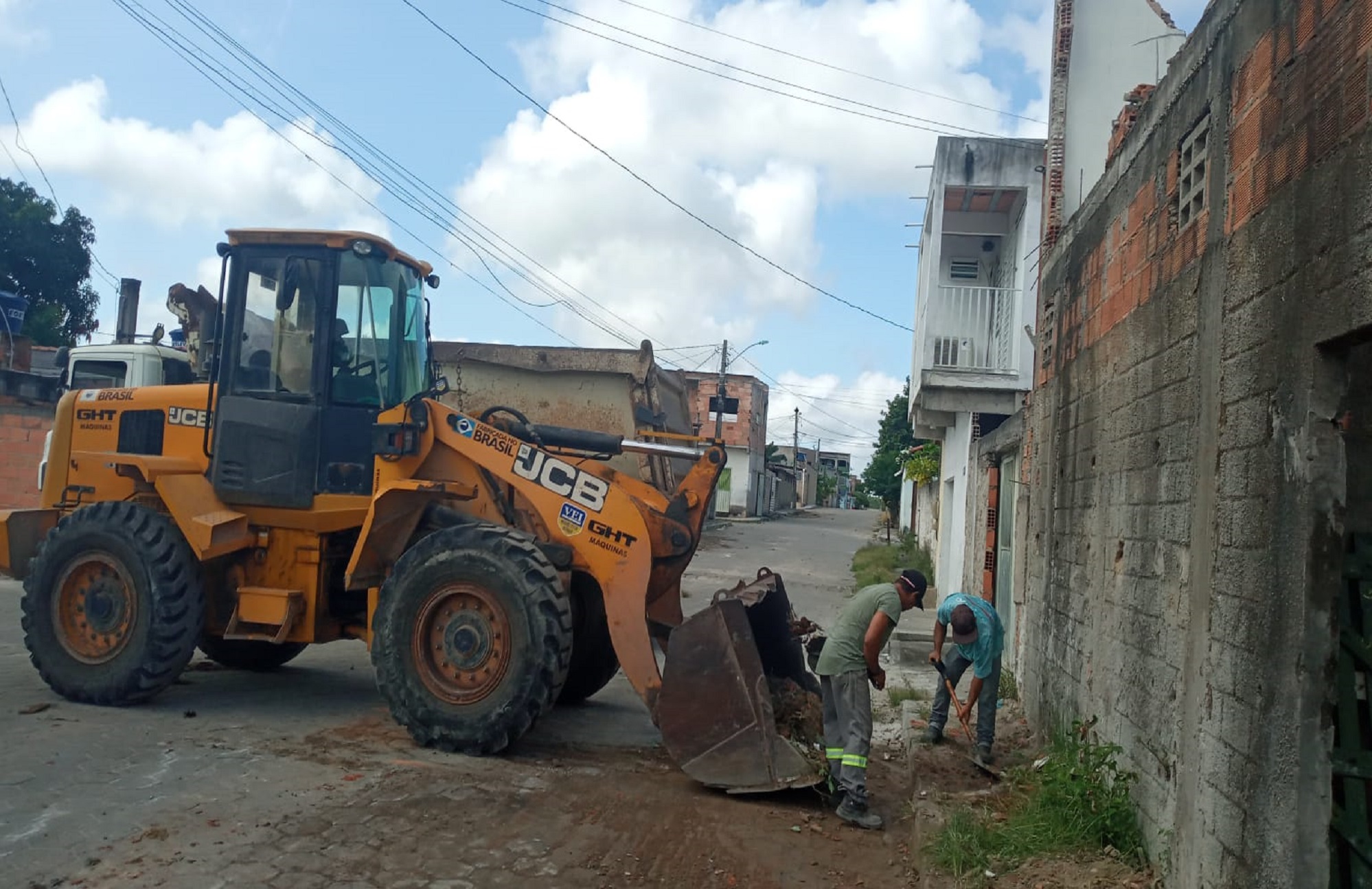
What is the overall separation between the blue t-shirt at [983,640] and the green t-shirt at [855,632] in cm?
134

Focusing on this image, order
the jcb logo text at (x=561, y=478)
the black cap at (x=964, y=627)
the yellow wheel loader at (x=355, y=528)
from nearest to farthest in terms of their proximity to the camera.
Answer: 1. the yellow wheel loader at (x=355, y=528)
2. the jcb logo text at (x=561, y=478)
3. the black cap at (x=964, y=627)

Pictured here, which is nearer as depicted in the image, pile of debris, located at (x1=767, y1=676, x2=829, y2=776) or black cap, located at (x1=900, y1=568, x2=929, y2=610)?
black cap, located at (x1=900, y1=568, x2=929, y2=610)

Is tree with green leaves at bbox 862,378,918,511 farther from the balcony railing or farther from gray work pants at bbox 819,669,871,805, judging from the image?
gray work pants at bbox 819,669,871,805

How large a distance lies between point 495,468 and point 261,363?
2.07 meters

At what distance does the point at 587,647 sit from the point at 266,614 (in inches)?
93.4

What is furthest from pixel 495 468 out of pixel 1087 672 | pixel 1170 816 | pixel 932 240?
pixel 932 240

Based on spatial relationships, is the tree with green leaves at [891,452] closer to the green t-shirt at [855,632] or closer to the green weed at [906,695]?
the green weed at [906,695]

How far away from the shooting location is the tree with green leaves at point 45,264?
29.7 metres

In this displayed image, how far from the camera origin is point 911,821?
636cm

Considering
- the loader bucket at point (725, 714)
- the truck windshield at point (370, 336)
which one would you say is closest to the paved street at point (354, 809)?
the loader bucket at point (725, 714)

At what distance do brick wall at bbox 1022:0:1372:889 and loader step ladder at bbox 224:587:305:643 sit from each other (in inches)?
211

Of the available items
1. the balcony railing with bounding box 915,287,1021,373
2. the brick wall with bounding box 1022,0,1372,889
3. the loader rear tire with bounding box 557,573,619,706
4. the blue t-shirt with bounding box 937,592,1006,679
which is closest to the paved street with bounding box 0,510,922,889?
the loader rear tire with bounding box 557,573,619,706

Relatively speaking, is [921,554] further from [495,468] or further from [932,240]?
[495,468]

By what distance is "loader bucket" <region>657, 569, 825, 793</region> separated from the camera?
21.0ft
